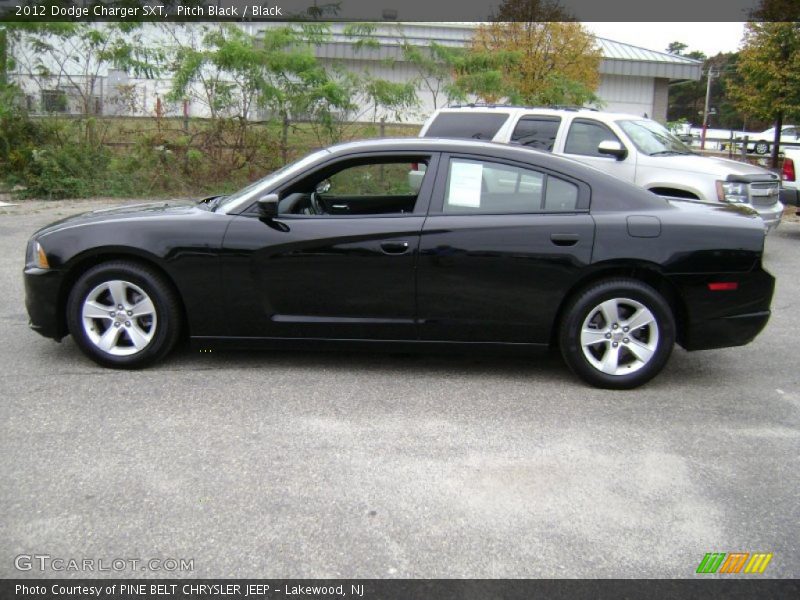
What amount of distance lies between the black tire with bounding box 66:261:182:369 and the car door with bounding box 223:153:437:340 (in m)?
0.43

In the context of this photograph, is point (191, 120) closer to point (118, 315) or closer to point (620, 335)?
point (118, 315)

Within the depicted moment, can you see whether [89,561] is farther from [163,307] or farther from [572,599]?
[163,307]

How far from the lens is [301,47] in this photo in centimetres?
1453

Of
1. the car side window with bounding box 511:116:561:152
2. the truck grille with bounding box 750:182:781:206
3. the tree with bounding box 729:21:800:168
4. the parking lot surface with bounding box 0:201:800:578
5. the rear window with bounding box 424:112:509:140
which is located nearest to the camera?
the parking lot surface with bounding box 0:201:800:578

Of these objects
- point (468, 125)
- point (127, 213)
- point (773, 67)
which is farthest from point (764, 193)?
point (773, 67)

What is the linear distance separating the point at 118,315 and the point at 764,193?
26.7 ft

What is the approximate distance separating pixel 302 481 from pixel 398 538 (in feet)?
2.20

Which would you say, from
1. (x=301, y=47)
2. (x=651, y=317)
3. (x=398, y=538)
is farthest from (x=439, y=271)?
(x=301, y=47)

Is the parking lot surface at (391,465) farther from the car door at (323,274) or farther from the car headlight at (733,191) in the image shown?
the car headlight at (733,191)

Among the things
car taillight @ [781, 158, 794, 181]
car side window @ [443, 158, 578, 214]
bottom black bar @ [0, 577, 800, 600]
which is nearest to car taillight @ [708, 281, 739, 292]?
car side window @ [443, 158, 578, 214]

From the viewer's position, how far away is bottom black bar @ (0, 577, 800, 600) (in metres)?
2.91

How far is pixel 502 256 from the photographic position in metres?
5.09

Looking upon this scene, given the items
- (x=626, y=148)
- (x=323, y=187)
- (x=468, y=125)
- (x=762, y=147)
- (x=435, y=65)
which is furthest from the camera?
(x=762, y=147)

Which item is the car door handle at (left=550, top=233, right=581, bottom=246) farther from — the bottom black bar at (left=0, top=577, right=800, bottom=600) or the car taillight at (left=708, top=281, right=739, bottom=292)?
the bottom black bar at (left=0, top=577, right=800, bottom=600)
